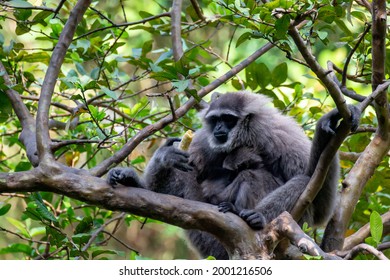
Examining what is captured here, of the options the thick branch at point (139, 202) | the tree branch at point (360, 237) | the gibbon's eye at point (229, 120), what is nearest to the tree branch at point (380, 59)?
the tree branch at point (360, 237)

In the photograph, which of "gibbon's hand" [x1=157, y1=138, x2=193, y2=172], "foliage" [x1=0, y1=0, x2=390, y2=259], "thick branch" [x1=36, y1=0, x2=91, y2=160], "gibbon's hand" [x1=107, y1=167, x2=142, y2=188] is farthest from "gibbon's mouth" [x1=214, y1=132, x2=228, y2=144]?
"thick branch" [x1=36, y1=0, x2=91, y2=160]

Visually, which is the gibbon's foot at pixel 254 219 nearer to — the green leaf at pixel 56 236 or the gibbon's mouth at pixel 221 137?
the gibbon's mouth at pixel 221 137

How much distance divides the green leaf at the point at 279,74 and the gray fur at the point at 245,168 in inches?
10.6

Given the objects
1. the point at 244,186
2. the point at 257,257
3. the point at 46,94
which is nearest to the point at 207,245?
the point at 244,186

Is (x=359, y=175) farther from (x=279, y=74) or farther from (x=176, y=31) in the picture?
(x=176, y=31)

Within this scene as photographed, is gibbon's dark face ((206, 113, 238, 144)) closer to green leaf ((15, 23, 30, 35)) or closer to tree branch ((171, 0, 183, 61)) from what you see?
tree branch ((171, 0, 183, 61))

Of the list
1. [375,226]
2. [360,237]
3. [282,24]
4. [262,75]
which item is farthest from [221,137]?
[375,226]

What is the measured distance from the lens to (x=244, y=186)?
596 cm

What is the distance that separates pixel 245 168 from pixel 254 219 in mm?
1250

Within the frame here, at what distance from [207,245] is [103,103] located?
210cm

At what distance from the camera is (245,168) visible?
20.5 feet

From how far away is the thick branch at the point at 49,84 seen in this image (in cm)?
446

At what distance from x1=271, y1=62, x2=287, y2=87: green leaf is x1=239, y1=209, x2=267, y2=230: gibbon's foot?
202cm

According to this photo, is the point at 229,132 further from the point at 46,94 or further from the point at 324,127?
the point at 46,94
